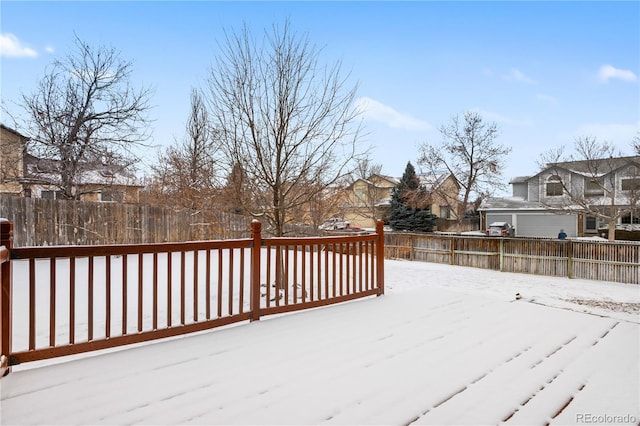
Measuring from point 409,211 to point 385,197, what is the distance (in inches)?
279

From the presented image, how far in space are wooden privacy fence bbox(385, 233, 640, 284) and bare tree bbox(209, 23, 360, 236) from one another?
655 centimetres

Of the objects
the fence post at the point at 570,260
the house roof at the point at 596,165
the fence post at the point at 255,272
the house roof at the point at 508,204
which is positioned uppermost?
the house roof at the point at 596,165

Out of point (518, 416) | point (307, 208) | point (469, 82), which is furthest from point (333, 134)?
point (469, 82)

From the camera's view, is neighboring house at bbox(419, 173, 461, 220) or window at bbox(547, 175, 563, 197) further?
neighboring house at bbox(419, 173, 461, 220)

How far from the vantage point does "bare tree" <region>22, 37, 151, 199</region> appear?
9.16 m

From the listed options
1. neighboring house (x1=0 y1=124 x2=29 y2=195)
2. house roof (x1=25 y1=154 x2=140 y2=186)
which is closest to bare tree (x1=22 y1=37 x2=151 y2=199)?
house roof (x1=25 y1=154 x2=140 y2=186)

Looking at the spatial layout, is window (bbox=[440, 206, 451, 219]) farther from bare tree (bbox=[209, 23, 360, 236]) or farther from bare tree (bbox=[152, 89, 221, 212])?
bare tree (bbox=[209, 23, 360, 236])

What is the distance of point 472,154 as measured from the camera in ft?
65.9

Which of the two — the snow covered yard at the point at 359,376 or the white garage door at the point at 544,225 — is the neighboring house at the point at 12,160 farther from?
the white garage door at the point at 544,225

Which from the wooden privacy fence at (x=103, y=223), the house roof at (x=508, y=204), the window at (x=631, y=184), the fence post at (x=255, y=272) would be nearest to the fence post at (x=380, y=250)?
the fence post at (x=255, y=272)

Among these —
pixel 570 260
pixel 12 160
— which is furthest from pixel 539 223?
pixel 12 160

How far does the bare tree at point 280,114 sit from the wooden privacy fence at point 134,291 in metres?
2.05

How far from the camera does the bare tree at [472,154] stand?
776 inches

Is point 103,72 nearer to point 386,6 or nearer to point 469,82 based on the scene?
point 386,6
